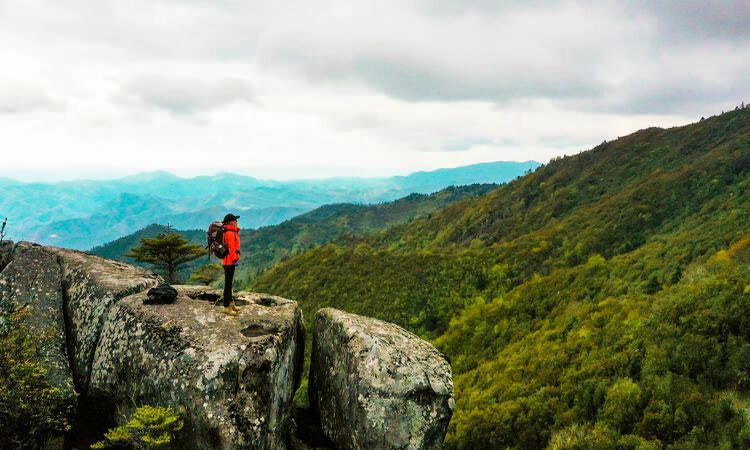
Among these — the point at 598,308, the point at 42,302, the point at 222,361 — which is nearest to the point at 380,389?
the point at 222,361

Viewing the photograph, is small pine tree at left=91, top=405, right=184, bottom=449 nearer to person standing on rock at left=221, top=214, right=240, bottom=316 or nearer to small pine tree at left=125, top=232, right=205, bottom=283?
person standing on rock at left=221, top=214, right=240, bottom=316

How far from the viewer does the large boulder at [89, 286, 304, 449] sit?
42.8 ft

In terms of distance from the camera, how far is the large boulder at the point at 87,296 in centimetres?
1591

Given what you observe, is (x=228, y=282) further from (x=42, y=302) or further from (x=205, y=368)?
(x=42, y=302)

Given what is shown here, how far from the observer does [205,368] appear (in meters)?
13.2

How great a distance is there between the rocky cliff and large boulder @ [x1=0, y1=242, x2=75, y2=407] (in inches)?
1.6

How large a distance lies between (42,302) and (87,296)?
6.05 ft

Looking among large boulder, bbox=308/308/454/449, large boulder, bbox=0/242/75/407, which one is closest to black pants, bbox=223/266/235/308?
large boulder, bbox=308/308/454/449

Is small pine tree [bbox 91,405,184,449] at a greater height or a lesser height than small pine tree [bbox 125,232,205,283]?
lesser

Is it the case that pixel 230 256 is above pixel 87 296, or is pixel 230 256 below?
above

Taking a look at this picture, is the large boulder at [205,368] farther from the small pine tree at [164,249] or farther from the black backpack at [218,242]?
the small pine tree at [164,249]

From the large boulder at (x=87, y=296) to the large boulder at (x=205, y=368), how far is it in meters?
0.81

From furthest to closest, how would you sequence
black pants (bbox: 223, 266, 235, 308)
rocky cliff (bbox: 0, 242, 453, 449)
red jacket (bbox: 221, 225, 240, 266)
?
red jacket (bbox: 221, 225, 240, 266), black pants (bbox: 223, 266, 235, 308), rocky cliff (bbox: 0, 242, 453, 449)

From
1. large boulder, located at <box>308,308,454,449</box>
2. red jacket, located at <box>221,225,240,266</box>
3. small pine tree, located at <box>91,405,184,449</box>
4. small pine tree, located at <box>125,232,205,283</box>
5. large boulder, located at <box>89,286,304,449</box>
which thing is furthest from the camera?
small pine tree, located at <box>125,232,205,283</box>
